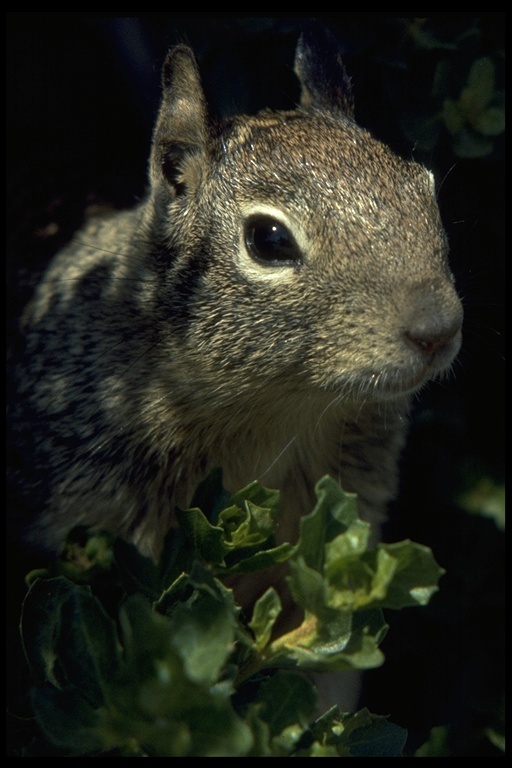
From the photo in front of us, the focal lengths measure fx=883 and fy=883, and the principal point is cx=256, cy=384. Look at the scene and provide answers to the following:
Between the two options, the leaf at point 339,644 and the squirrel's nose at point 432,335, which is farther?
the squirrel's nose at point 432,335

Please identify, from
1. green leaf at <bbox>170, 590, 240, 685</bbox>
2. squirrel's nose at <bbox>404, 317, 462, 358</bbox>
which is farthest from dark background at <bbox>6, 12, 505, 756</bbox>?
green leaf at <bbox>170, 590, 240, 685</bbox>

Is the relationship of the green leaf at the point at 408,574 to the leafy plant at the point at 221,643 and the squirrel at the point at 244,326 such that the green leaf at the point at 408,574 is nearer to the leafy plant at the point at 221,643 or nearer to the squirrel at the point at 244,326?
the leafy plant at the point at 221,643

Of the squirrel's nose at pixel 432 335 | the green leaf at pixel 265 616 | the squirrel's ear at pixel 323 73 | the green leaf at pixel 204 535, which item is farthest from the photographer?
the squirrel's ear at pixel 323 73

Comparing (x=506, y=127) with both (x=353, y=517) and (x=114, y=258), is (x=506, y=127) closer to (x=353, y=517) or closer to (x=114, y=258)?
(x=114, y=258)

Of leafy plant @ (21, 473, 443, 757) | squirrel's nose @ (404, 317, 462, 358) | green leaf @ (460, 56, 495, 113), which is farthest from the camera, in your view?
green leaf @ (460, 56, 495, 113)

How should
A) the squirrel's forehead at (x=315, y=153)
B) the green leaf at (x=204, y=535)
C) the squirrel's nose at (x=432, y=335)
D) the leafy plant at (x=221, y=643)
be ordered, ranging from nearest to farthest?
the leafy plant at (x=221, y=643) → the green leaf at (x=204, y=535) → the squirrel's nose at (x=432, y=335) → the squirrel's forehead at (x=315, y=153)

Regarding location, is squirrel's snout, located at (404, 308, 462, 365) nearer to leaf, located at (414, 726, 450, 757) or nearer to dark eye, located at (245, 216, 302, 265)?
dark eye, located at (245, 216, 302, 265)

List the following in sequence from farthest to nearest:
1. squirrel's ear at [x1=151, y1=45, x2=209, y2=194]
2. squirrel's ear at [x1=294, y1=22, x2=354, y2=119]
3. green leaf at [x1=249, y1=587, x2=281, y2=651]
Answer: squirrel's ear at [x1=294, y1=22, x2=354, y2=119] → squirrel's ear at [x1=151, y1=45, x2=209, y2=194] → green leaf at [x1=249, y1=587, x2=281, y2=651]

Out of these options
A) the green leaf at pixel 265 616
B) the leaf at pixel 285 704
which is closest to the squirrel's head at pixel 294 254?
the green leaf at pixel 265 616
